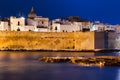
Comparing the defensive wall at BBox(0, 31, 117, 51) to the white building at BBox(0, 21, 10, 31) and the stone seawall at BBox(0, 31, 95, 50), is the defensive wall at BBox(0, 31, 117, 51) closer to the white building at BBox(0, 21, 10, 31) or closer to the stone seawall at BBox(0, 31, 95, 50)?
the stone seawall at BBox(0, 31, 95, 50)

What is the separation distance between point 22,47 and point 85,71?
15.4m

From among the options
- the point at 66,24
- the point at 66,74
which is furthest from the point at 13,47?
the point at 66,74

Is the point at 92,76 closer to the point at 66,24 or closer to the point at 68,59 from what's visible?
the point at 68,59

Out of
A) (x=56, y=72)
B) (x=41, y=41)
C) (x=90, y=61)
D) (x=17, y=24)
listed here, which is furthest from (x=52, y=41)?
(x=56, y=72)

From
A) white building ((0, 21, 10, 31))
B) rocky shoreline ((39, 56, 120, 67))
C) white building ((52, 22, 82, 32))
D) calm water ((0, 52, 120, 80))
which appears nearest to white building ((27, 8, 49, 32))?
white building ((52, 22, 82, 32))

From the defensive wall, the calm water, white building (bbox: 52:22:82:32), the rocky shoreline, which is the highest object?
white building (bbox: 52:22:82:32)

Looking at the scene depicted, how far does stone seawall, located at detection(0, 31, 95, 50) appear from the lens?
32938 millimetres

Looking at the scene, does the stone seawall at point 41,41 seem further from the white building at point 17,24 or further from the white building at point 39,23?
the white building at point 39,23

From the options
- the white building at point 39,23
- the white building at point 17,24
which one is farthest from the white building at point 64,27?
the white building at point 17,24

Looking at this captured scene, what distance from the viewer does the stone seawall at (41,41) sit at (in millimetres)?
32938

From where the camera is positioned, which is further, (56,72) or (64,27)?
(64,27)

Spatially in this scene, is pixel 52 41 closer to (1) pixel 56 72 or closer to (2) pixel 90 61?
(2) pixel 90 61

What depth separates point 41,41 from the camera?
1315 inches

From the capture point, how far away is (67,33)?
33.5m
